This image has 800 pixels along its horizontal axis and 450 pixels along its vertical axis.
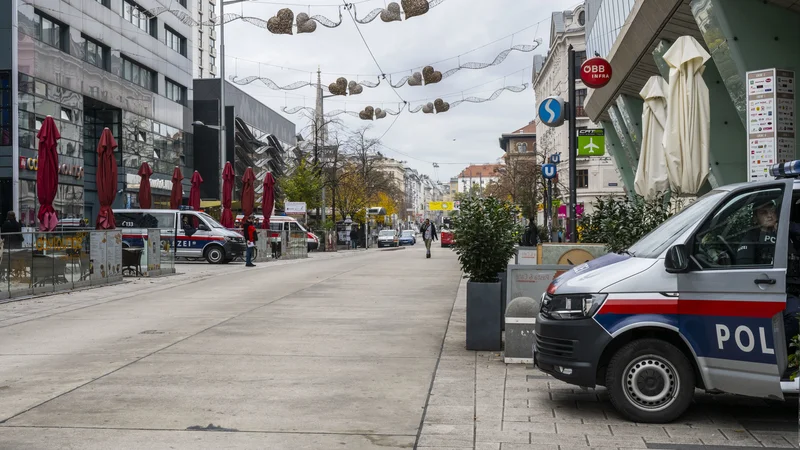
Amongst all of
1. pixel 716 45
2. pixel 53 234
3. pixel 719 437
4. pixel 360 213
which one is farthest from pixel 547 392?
pixel 360 213

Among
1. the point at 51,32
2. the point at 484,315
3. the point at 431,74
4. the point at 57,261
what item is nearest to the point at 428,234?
the point at 431,74

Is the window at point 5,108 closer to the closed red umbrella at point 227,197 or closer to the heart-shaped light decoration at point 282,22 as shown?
the closed red umbrella at point 227,197

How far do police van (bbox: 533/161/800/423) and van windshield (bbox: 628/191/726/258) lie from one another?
20 millimetres

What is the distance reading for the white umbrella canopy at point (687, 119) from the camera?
41.1 feet

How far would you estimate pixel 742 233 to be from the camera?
20.3 feet

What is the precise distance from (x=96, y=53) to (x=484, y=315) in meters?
36.8

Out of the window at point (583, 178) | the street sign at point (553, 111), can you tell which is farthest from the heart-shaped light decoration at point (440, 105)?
the window at point (583, 178)

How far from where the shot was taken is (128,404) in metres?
6.75

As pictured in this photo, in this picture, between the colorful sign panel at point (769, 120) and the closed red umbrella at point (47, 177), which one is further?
the closed red umbrella at point (47, 177)

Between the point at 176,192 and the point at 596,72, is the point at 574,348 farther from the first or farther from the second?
the point at 176,192

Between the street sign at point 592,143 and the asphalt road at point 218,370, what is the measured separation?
12.4 metres

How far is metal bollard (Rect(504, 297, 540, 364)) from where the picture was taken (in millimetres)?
8695

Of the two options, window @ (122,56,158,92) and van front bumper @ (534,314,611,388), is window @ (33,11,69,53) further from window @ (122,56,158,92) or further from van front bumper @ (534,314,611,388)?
van front bumper @ (534,314,611,388)

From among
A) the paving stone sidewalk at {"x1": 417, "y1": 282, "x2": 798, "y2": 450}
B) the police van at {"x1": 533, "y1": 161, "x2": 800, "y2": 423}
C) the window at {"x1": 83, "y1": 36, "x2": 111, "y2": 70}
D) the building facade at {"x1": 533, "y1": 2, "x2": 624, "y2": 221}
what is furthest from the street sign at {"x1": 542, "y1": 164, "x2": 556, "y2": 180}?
the building facade at {"x1": 533, "y1": 2, "x2": 624, "y2": 221}
